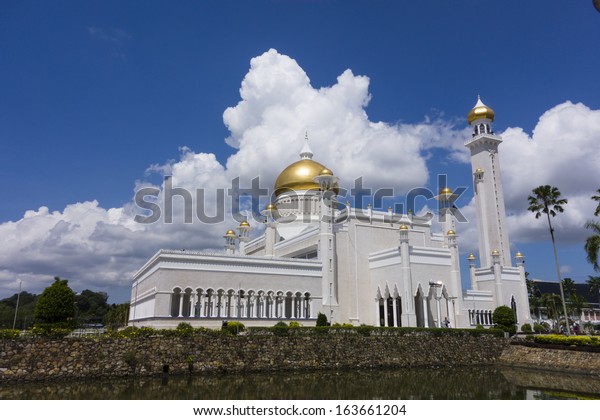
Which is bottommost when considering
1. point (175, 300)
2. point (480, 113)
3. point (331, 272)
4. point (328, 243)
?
point (175, 300)

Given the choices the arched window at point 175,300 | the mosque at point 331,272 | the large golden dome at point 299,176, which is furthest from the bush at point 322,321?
the large golden dome at point 299,176

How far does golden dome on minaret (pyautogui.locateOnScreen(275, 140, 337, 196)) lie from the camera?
3791 cm

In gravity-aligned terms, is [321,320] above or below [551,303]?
below

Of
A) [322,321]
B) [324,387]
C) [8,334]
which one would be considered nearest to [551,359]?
[322,321]

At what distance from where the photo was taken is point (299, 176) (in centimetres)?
3831

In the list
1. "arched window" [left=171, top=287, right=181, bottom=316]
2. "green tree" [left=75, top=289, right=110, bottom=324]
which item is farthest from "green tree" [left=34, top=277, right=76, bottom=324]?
"green tree" [left=75, top=289, right=110, bottom=324]

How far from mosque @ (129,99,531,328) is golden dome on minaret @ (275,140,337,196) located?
0.30 feet

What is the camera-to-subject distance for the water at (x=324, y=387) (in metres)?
14.6

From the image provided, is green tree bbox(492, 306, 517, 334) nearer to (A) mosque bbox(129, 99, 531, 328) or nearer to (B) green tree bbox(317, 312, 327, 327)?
(A) mosque bbox(129, 99, 531, 328)

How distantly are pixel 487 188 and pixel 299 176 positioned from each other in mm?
18046

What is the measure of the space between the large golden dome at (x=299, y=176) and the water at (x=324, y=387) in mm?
19231

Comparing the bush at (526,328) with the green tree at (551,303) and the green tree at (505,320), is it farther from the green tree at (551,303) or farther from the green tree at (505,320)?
the green tree at (551,303)

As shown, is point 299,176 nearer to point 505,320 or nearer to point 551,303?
point 505,320

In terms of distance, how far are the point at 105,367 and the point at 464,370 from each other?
17.8 meters
